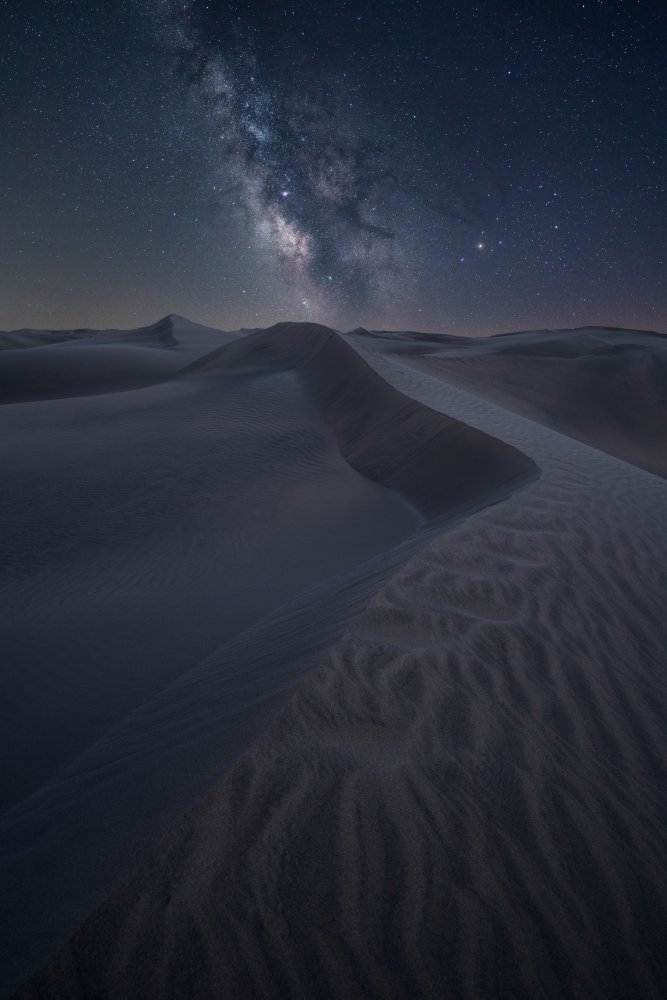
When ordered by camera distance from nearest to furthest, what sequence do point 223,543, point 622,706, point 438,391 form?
point 622,706 → point 223,543 → point 438,391

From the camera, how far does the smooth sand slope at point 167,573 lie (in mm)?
1556

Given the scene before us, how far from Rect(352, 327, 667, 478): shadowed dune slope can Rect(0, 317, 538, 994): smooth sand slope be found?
6.09 meters

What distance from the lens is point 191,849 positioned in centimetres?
123

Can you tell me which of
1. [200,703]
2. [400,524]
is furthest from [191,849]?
[400,524]

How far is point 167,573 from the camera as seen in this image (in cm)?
460

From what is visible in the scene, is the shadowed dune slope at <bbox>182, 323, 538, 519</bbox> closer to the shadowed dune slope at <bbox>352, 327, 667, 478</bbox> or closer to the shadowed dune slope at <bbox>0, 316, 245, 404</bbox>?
the shadowed dune slope at <bbox>352, 327, 667, 478</bbox>

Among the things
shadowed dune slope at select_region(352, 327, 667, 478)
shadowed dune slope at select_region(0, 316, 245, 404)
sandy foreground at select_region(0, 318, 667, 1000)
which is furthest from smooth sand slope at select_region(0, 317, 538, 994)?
shadowed dune slope at select_region(0, 316, 245, 404)

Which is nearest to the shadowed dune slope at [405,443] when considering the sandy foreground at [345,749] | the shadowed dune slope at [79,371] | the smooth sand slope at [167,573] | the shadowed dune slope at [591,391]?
the smooth sand slope at [167,573]

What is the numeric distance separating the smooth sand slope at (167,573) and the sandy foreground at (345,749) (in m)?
0.02

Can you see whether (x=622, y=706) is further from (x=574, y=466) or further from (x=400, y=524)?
(x=574, y=466)

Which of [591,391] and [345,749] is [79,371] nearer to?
[591,391]

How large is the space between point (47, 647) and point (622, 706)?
3.75 metres

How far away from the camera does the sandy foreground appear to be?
1.14 metres

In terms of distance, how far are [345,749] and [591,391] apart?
17300 mm
